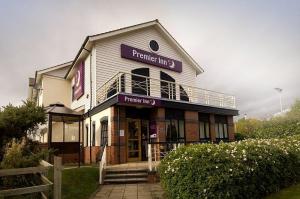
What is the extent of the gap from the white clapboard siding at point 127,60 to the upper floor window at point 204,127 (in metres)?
4.15

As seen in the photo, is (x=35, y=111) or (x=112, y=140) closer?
(x=35, y=111)

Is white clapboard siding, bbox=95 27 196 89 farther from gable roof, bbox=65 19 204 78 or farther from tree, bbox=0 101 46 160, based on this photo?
tree, bbox=0 101 46 160

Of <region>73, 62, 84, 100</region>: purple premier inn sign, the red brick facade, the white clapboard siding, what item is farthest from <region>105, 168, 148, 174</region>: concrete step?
<region>73, 62, 84, 100</region>: purple premier inn sign

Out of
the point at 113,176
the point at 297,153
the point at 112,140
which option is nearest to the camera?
the point at 297,153

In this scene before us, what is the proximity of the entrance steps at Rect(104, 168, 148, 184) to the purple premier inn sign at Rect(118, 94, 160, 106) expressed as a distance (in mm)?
3481

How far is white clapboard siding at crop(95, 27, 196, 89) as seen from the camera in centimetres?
1858

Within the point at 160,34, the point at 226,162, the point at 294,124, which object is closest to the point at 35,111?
the point at 226,162

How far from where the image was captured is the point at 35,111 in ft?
42.1

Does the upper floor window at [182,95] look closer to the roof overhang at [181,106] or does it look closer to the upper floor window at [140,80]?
the roof overhang at [181,106]

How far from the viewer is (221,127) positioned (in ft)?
69.9

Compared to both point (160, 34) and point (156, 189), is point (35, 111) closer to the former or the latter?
point (156, 189)

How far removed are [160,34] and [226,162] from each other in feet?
53.4

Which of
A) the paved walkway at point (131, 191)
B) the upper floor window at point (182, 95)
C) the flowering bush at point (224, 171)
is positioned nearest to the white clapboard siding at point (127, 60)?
the upper floor window at point (182, 95)

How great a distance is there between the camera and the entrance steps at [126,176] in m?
11.8
